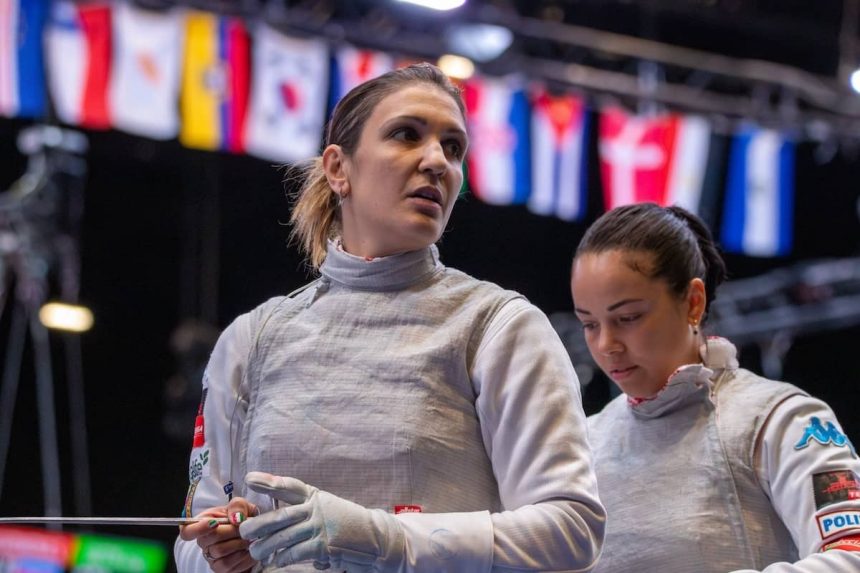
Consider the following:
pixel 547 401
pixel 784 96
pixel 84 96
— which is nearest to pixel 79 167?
pixel 84 96

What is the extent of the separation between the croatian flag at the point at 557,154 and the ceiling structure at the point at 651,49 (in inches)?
5.3

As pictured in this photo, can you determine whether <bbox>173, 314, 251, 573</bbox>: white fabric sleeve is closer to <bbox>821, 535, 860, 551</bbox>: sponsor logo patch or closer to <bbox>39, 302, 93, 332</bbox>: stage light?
<bbox>821, 535, 860, 551</bbox>: sponsor logo patch

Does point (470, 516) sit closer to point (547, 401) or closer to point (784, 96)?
point (547, 401)

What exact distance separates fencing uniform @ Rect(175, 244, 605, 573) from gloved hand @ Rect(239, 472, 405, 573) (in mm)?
34

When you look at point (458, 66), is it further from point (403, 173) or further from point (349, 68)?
point (403, 173)

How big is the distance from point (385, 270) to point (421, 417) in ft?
0.74

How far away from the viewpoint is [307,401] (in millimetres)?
1385

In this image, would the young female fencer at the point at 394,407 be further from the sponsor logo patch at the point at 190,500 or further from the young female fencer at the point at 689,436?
the young female fencer at the point at 689,436

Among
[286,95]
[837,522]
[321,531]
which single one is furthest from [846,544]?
[286,95]

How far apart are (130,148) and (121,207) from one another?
1.82 ft

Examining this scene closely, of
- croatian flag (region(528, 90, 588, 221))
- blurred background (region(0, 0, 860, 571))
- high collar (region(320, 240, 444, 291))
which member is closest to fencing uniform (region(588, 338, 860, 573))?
high collar (region(320, 240, 444, 291))

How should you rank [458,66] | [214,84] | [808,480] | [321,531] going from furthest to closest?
1. [458,66]
2. [214,84]
3. [808,480]
4. [321,531]

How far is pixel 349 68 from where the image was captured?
16.9ft

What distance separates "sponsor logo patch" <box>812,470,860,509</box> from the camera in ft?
5.09
